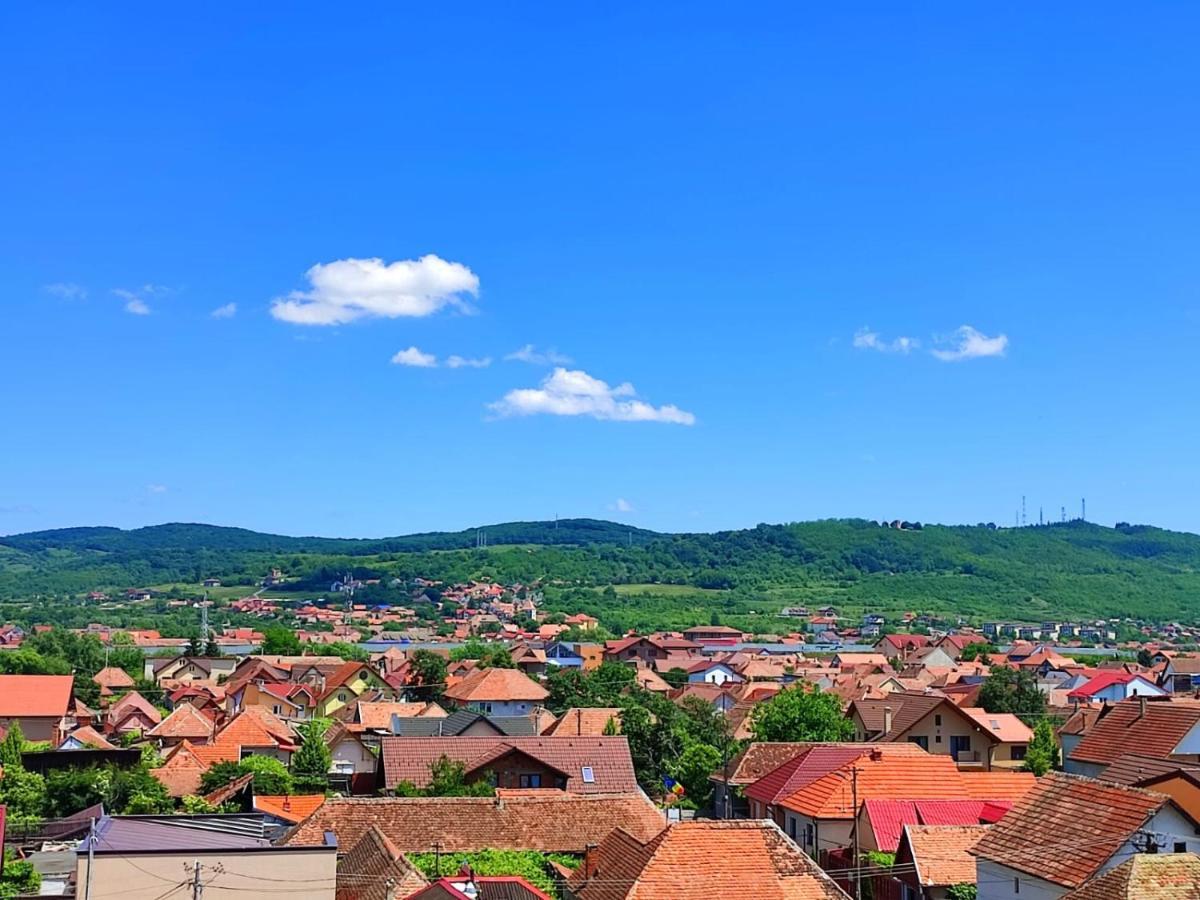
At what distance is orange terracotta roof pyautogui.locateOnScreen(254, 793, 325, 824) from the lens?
3219 centimetres

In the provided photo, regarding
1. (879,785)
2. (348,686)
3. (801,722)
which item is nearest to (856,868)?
(879,785)

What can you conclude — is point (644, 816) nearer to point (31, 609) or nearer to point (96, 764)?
point (96, 764)

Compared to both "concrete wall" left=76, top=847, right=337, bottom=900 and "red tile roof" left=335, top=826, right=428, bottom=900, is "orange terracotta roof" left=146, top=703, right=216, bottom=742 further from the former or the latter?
"concrete wall" left=76, top=847, right=337, bottom=900

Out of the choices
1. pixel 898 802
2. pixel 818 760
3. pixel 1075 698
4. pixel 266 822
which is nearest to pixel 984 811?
pixel 898 802

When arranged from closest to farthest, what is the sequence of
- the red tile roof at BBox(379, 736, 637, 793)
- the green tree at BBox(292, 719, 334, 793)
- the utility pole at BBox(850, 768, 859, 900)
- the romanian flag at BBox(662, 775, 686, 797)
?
the utility pole at BBox(850, 768, 859, 900)
the red tile roof at BBox(379, 736, 637, 793)
the romanian flag at BBox(662, 775, 686, 797)
the green tree at BBox(292, 719, 334, 793)

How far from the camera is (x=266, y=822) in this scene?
28500 millimetres

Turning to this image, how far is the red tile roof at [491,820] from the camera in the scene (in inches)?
1104

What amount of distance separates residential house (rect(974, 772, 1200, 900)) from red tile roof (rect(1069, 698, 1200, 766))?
11.6 meters

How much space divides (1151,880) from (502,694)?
167 ft

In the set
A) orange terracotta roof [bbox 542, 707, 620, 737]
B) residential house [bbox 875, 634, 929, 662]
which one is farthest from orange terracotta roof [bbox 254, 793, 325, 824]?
residential house [bbox 875, 634, 929, 662]

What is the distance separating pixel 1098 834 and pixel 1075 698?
182 ft

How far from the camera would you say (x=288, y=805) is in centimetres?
3397

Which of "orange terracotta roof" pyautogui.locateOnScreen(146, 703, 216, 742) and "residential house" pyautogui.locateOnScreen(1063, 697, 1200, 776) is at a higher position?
"residential house" pyautogui.locateOnScreen(1063, 697, 1200, 776)

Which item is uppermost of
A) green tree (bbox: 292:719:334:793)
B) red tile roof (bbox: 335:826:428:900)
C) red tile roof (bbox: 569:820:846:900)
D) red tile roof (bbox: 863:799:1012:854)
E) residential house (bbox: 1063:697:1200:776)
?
residential house (bbox: 1063:697:1200:776)
